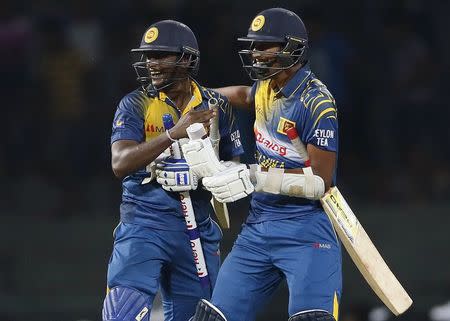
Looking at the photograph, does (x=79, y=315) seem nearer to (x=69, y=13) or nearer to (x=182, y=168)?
(x=69, y=13)

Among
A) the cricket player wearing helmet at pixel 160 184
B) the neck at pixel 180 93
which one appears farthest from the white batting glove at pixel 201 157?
the neck at pixel 180 93

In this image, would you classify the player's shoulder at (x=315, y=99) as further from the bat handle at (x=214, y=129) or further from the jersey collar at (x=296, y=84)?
the bat handle at (x=214, y=129)

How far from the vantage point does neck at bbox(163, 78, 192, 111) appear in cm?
512

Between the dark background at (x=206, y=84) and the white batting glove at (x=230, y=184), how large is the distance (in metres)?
2.36

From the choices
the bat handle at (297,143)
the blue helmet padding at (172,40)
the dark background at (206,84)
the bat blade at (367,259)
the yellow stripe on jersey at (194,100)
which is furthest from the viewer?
the dark background at (206,84)

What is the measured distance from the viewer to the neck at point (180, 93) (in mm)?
5118

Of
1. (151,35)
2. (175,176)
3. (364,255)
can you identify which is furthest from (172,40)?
(364,255)

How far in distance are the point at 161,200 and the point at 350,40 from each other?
332 centimetres

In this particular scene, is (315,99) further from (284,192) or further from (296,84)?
(284,192)

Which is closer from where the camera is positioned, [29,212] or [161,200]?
[161,200]

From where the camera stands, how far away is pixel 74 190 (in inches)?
300

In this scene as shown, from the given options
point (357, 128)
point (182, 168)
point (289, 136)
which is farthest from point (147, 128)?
point (357, 128)

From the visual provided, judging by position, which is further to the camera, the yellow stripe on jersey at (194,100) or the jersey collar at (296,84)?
the yellow stripe on jersey at (194,100)

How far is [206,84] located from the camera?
302 inches
